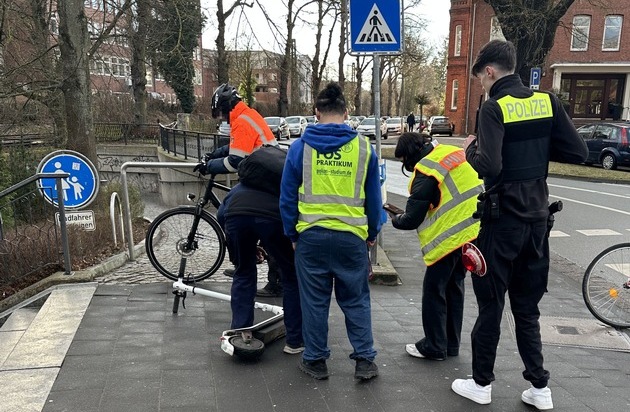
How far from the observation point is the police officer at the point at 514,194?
9.37ft

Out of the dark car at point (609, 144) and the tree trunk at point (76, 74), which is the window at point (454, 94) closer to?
the dark car at point (609, 144)

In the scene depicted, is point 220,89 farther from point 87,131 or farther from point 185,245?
point 87,131

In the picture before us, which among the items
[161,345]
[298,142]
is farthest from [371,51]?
[161,345]

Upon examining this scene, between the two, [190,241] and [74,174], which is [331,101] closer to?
[190,241]

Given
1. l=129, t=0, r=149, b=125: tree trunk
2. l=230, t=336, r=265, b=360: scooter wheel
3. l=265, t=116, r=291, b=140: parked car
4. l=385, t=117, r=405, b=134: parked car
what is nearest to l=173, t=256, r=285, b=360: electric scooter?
l=230, t=336, r=265, b=360: scooter wheel

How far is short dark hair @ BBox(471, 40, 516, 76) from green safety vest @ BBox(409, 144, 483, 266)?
2.31 feet

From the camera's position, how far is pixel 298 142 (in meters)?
3.22

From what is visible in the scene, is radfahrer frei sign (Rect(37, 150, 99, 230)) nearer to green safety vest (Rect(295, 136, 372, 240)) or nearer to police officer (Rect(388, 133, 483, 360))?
green safety vest (Rect(295, 136, 372, 240))

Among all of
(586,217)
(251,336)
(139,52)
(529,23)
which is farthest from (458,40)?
(251,336)

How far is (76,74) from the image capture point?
A: 8617mm

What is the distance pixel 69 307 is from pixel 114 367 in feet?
4.18

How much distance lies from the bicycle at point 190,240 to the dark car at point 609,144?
17.2m

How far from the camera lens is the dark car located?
18.1 metres

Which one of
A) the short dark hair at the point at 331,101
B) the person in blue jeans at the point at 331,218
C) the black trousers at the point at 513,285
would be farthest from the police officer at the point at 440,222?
the short dark hair at the point at 331,101
